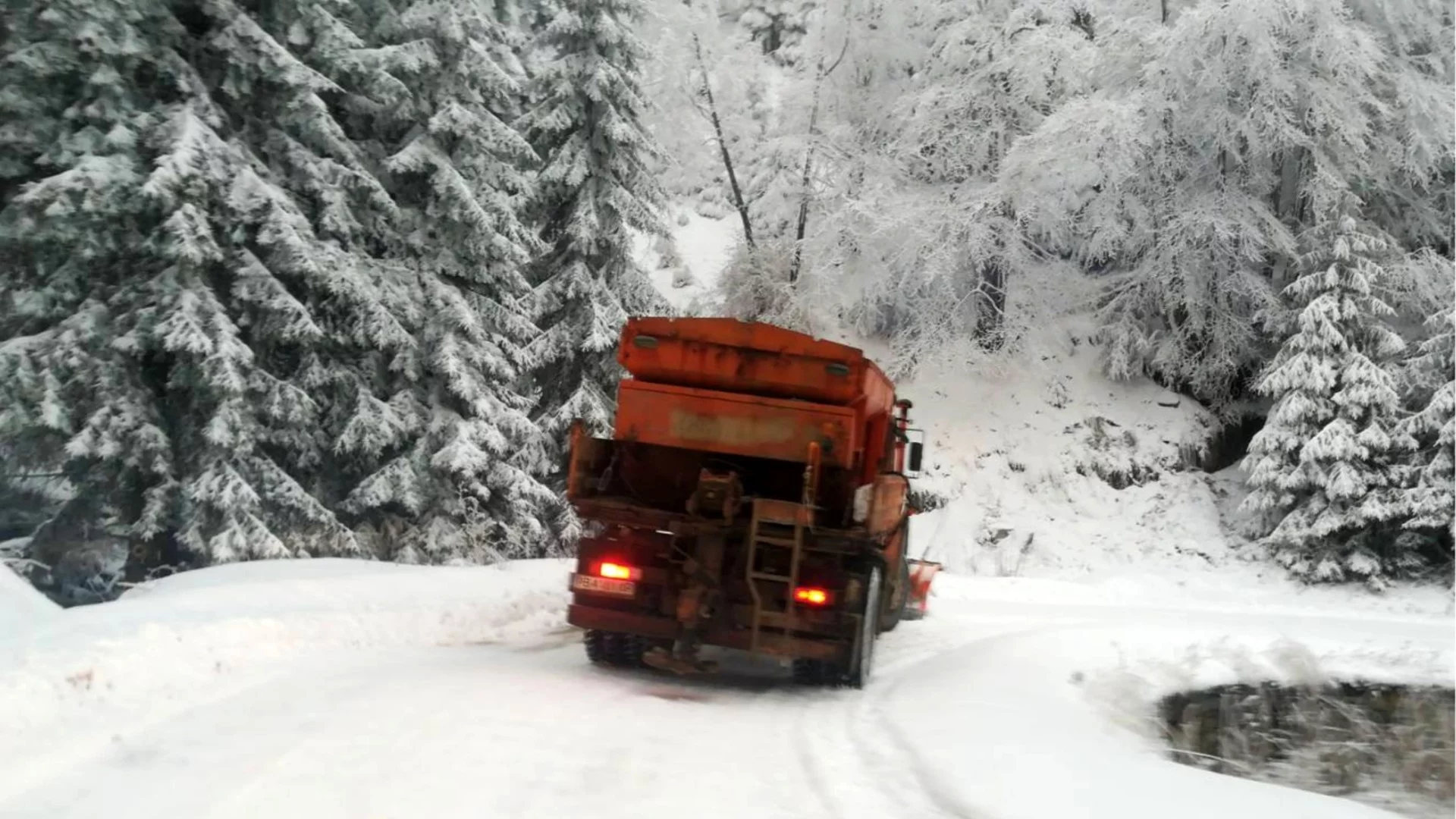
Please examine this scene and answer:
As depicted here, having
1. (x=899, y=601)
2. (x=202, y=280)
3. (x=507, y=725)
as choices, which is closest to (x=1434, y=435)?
(x=899, y=601)

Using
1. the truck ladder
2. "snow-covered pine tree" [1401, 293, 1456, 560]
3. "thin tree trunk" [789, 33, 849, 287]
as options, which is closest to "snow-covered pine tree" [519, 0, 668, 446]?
"thin tree trunk" [789, 33, 849, 287]

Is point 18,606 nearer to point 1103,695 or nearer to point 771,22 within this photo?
point 1103,695

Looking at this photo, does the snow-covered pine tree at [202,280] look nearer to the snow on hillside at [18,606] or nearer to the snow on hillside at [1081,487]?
the snow on hillside at [18,606]

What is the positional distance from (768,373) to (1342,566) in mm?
15545

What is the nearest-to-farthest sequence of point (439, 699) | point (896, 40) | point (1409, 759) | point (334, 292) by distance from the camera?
point (439, 699) → point (1409, 759) → point (334, 292) → point (896, 40)

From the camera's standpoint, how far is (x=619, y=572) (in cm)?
859

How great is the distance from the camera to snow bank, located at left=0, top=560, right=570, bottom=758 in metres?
6.23

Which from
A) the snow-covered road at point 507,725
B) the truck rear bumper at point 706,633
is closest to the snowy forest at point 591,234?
the snow-covered road at point 507,725

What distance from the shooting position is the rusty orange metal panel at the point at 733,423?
842 centimetres

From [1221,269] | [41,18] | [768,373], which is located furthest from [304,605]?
[1221,269]

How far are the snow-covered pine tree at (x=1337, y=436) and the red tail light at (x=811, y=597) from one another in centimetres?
1440

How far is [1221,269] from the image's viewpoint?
22297mm

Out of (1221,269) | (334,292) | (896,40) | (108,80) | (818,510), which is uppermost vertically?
(896,40)

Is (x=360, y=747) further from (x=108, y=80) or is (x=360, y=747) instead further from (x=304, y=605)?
(x=108, y=80)
